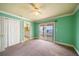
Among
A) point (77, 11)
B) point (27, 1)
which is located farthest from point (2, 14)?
point (77, 11)

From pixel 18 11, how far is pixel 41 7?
56 centimetres

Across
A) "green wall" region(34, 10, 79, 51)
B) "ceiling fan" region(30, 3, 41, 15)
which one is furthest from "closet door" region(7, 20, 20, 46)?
"green wall" region(34, 10, 79, 51)

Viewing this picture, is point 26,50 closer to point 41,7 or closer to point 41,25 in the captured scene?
point 41,25

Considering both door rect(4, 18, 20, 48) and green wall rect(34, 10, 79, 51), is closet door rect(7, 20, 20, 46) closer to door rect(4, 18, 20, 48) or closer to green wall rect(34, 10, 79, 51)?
door rect(4, 18, 20, 48)

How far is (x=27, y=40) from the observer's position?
2.33m

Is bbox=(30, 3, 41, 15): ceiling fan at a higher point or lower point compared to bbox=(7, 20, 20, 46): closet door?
higher

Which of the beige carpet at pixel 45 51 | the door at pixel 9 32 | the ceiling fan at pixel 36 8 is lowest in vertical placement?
the beige carpet at pixel 45 51

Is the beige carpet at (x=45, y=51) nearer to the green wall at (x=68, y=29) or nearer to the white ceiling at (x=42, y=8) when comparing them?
the green wall at (x=68, y=29)

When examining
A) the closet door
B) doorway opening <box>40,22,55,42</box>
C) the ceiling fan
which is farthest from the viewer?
the closet door

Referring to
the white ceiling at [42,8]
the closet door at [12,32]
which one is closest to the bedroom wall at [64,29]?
the white ceiling at [42,8]

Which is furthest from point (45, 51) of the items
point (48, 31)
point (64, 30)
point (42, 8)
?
point (42, 8)

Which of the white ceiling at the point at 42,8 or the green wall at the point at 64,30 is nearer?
the white ceiling at the point at 42,8

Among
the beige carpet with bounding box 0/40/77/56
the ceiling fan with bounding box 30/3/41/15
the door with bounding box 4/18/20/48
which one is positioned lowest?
the beige carpet with bounding box 0/40/77/56

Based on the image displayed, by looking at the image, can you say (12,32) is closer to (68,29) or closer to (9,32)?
(9,32)
